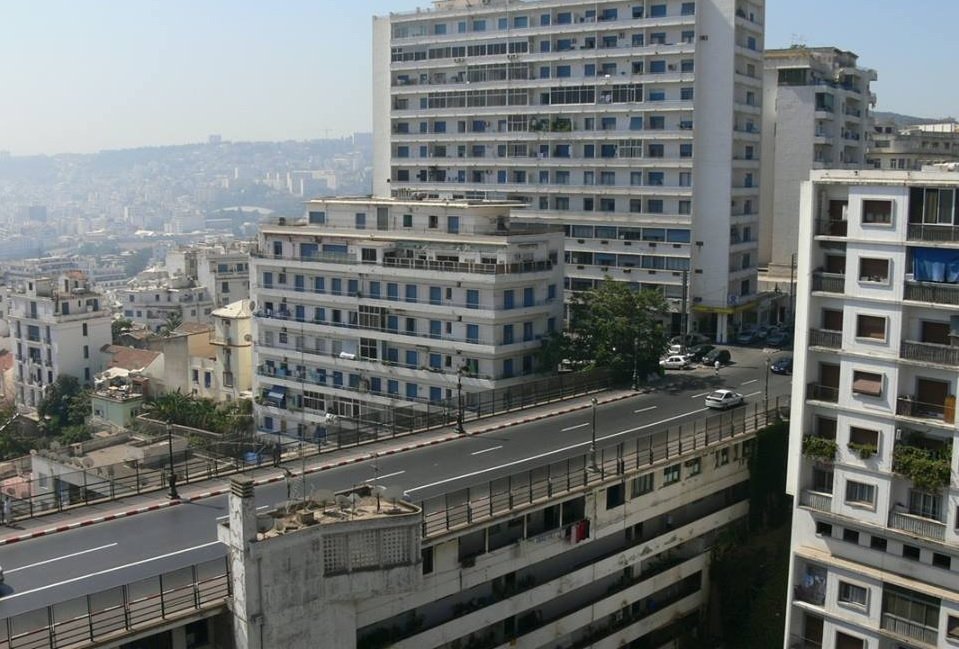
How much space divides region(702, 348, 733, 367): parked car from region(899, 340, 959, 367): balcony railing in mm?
22417

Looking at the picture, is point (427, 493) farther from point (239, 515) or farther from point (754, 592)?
point (754, 592)

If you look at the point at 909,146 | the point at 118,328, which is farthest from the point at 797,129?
the point at 118,328

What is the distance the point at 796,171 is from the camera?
65938mm

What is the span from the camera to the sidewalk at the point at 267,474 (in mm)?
24469

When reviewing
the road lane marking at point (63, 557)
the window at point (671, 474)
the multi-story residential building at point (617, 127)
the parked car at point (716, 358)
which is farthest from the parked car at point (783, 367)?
the road lane marking at point (63, 557)

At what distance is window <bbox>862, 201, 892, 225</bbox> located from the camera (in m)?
25.9

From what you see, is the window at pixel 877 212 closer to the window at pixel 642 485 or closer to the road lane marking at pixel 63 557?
the window at pixel 642 485

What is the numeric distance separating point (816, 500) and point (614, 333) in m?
16.3

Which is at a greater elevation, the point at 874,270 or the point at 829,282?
the point at 874,270

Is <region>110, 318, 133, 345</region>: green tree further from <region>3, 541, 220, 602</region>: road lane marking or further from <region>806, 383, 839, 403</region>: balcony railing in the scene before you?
<region>806, 383, 839, 403</region>: balcony railing

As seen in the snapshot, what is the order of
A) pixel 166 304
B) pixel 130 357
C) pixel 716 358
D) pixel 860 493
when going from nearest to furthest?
pixel 860 493 → pixel 716 358 → pixel 130 357 → pixel 166 304

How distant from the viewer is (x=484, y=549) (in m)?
25.9

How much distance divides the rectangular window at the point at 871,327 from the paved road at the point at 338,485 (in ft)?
29.8

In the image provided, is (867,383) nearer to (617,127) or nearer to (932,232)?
(932,232)
